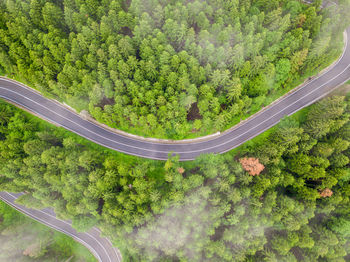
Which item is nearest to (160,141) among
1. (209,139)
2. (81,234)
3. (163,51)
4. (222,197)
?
(209,139)

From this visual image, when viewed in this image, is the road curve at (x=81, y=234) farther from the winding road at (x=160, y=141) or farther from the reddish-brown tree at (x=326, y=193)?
the reddish-brown tree at (x=326, y=193)

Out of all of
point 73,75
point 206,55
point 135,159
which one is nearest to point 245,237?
point 135,159

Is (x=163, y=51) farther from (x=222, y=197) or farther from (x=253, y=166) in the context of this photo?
(x=222, y=197)

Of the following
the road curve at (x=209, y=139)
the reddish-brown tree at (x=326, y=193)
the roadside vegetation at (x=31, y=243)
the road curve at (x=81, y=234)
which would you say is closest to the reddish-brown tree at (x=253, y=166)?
the road curve at (x=209, y=139)

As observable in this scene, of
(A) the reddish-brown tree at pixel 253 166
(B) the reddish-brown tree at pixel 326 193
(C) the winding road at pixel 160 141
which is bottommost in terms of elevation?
(B) the reddish-brown tree at pixel 326 193

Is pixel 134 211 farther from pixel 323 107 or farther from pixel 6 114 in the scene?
pixel 323 107

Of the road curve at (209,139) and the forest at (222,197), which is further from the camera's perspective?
the road curve at (209,139)

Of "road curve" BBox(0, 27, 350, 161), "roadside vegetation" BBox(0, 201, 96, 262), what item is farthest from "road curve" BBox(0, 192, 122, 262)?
"road curve" BBox(0, 27, 350, 161)

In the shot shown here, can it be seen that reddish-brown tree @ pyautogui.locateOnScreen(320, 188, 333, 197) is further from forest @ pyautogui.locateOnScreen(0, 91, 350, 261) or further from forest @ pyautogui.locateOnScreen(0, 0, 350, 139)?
forest @ pyautogui.locateOnScreen(0, 0, 350, 139)
